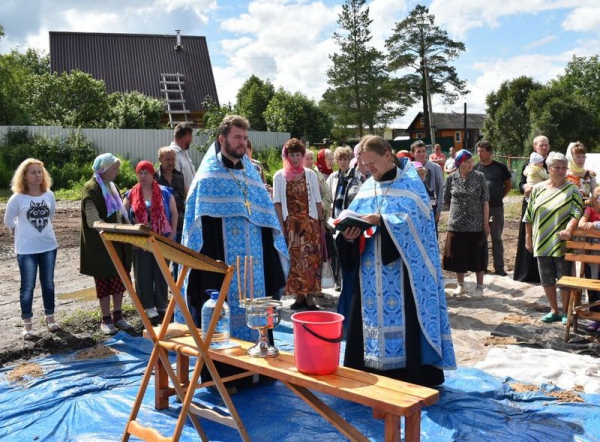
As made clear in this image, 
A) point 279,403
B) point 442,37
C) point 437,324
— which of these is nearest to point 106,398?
point 279,403

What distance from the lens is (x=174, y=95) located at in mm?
34312

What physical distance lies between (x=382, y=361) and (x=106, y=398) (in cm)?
209

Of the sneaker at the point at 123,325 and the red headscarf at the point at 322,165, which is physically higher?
the red headscarf at the point at 322,165

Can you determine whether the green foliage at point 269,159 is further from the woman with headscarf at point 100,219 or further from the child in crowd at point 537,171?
the woman with headscarf at point 100,219

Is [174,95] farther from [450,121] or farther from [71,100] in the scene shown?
[450,121]

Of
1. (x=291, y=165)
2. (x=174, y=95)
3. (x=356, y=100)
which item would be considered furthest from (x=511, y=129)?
(x=291, y=165)

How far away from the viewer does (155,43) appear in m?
37.2

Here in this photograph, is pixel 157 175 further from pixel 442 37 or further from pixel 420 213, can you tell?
pixel 442 37

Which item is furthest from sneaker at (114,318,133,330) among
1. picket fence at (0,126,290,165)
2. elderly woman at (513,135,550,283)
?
picket fence at (0,126,290,165)

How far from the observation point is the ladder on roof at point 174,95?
3294 centimetres

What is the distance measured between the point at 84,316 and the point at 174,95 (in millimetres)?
29353

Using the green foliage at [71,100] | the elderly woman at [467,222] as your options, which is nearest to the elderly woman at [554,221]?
the elderly woman at [467,222]

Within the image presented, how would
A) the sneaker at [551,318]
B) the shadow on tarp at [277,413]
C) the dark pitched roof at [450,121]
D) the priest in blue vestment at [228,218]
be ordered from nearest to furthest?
the shadow on tarp at [277,413], the priest in blue vestment at [228,218], the sneaker at [551,318], the dark pitched roof at [450,121]

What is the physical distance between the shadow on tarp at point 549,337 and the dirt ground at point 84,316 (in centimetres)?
19
